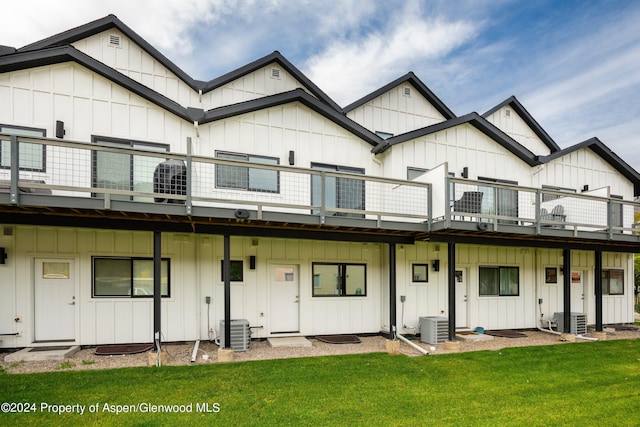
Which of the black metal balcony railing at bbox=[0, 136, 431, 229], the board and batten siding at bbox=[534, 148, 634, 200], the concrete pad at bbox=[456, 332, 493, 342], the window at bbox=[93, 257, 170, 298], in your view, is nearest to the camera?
the black metal balcony railing at bbox=[0, 136, 431, 229]

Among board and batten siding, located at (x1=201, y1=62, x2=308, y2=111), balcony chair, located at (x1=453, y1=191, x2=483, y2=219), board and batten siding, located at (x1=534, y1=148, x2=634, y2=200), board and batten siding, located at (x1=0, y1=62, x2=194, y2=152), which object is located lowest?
balcony chair, located at (x1=453, y1=191, x2=483, y2=219)

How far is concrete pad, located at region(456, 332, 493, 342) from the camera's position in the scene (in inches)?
369

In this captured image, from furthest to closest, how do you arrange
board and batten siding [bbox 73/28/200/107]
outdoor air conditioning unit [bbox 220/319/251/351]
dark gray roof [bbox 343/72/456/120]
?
dark gray roof [bbox 343/72/456/120]
board and batten siding [bbox 73/28/200/107]
outdoor air conditioning unit [bbox 220/319/251/351]

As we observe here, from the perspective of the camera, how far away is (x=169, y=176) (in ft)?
22.2

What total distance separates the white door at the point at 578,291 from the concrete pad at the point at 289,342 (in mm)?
9089

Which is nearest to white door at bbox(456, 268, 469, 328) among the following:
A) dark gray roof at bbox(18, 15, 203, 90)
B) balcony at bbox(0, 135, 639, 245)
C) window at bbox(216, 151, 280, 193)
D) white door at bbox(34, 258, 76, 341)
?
balcony at bbox(0, 135, 639, 245)

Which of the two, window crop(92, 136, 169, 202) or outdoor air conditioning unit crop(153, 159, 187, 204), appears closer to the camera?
window crop(92, 136, 169, 202)

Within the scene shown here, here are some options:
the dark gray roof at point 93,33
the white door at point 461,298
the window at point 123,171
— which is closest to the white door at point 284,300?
the window at point 123,171

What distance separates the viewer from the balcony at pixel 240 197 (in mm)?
6082

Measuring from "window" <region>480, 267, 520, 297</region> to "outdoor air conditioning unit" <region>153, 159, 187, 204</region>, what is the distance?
8.74 metres

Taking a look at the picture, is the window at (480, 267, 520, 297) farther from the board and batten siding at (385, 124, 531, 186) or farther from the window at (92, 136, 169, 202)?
the window at (92, 136, 169, 202)

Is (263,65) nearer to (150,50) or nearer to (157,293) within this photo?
(150,50)

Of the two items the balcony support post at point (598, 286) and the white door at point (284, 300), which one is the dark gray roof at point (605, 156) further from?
the white door at point (284, 300)

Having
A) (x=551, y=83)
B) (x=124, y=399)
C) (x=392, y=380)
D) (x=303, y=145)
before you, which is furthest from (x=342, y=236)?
(x=551, y=83)
